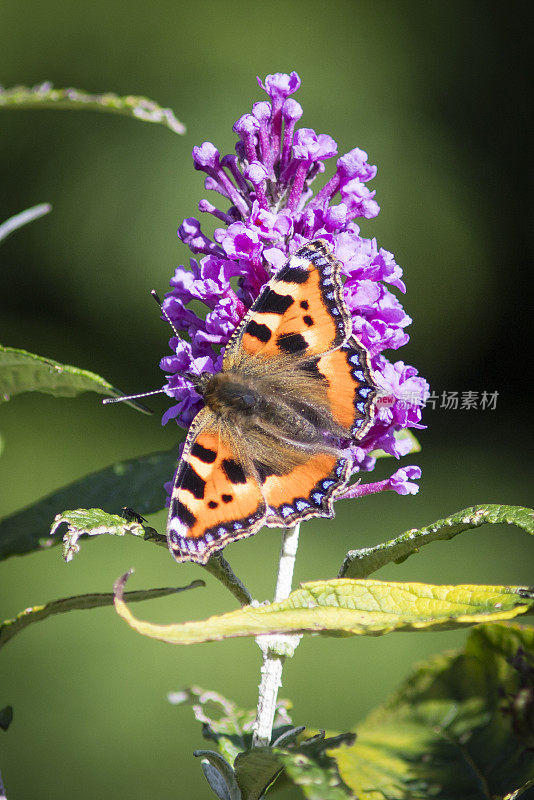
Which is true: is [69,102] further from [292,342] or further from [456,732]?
[456,732]

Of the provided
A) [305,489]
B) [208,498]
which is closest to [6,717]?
[208,498]

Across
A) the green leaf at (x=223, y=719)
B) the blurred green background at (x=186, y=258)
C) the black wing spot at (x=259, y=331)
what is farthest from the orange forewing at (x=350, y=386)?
the blurred green background at (x=186, y=258)

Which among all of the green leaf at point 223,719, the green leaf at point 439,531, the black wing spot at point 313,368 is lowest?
the green leaf at point 223,719

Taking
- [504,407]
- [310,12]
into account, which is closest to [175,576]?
[504,407]

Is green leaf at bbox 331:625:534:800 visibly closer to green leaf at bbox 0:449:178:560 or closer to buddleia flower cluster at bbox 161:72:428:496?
buddleia flower cluster at bbox 161:72:428:496

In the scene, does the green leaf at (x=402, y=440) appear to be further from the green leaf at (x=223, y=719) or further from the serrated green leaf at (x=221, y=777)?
the serrated green leaf at (x=221, y=777)
